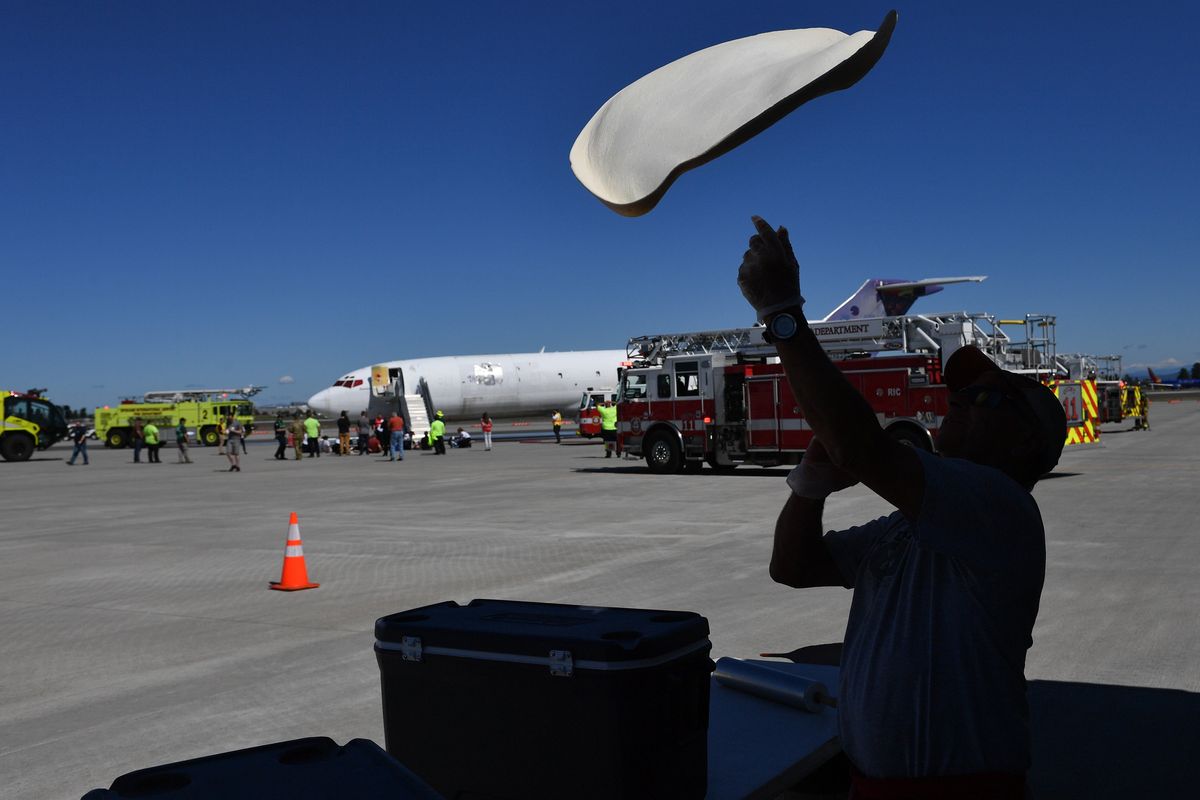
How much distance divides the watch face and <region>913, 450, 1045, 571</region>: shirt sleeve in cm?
38

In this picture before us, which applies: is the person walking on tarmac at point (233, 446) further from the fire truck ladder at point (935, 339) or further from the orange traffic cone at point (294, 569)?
the orange traffic cone at point (294, 569)

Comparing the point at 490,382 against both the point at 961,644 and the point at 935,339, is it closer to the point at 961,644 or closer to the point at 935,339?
the point at 935,339

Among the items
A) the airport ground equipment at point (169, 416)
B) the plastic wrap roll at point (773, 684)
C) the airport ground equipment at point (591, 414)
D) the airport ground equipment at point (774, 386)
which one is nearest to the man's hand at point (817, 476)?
the plastic wrap roll at point (773, 684)

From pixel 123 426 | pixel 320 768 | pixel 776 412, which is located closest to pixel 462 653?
pixel 320 768

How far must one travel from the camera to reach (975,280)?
123 ft

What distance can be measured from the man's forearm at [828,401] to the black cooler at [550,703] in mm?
761

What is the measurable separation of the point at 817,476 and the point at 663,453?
21243 millimetres

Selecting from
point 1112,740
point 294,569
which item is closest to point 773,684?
point 1112,740

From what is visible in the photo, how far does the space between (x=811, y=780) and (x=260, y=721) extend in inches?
133

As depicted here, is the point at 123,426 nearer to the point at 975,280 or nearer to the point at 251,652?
the point at 975,280

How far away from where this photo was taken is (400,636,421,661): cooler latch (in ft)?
8.80

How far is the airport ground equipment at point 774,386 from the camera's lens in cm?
1952

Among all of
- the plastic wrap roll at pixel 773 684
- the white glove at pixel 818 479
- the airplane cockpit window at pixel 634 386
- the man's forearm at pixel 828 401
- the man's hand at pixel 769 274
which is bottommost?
the plastic wrap roll at pixel 773 684

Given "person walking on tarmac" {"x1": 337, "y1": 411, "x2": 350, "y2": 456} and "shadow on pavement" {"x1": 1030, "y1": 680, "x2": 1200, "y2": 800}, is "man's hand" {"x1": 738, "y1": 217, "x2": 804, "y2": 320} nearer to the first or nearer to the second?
"shadow on pavement" {"x1": 1030, "y1": 680, "x2": 1200, "y2": 800}
